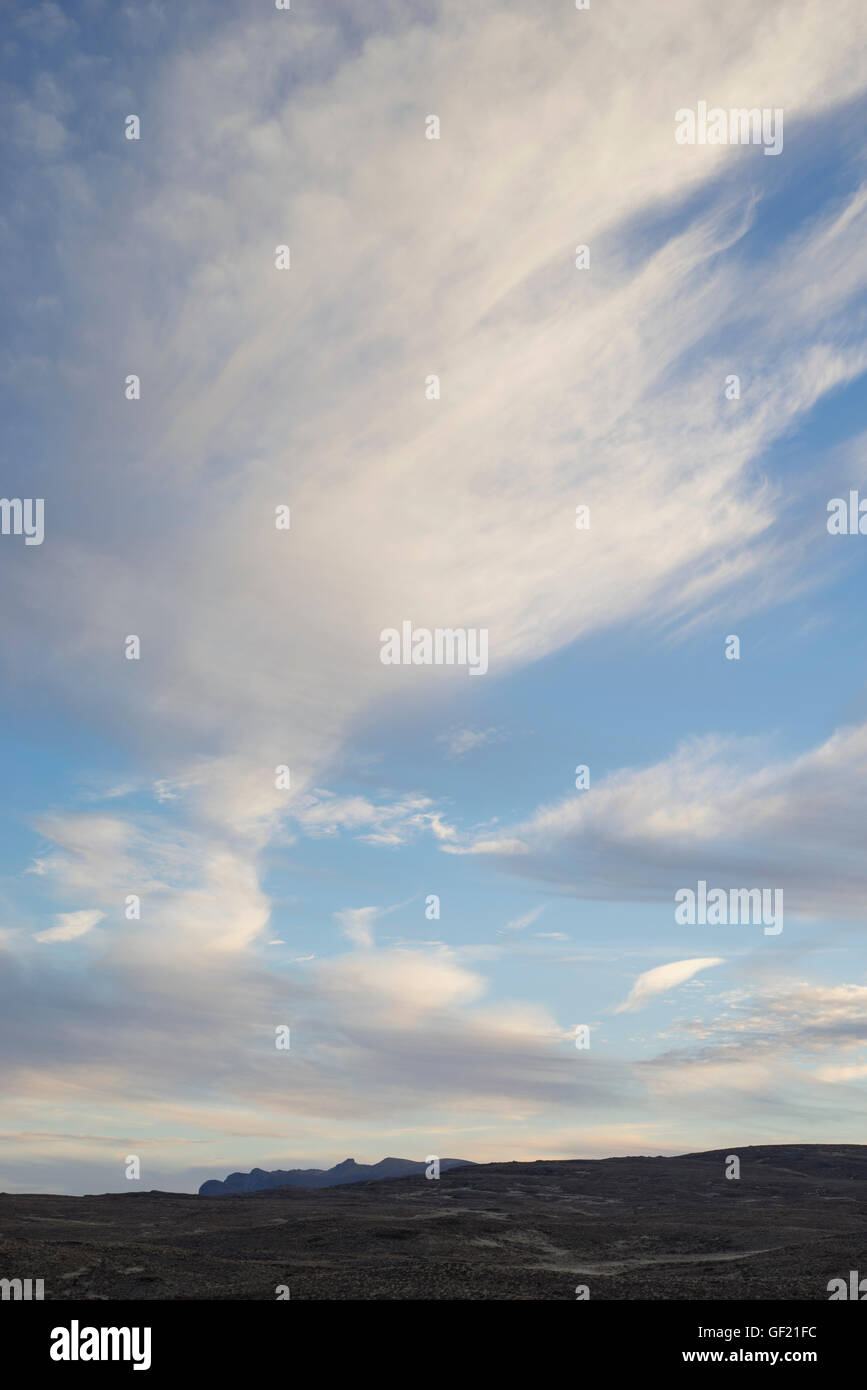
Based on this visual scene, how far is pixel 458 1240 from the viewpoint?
62.1m

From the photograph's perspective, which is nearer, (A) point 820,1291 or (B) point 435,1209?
(A) point 820,1291

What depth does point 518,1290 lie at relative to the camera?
41875mm

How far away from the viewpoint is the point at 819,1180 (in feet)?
363

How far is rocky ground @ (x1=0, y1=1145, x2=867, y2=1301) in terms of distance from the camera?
43719 millimetres

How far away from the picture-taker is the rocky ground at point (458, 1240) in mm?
43719

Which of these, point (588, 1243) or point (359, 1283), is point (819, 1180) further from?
point (359, 1283)

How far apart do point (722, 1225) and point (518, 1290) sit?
1252 inches
